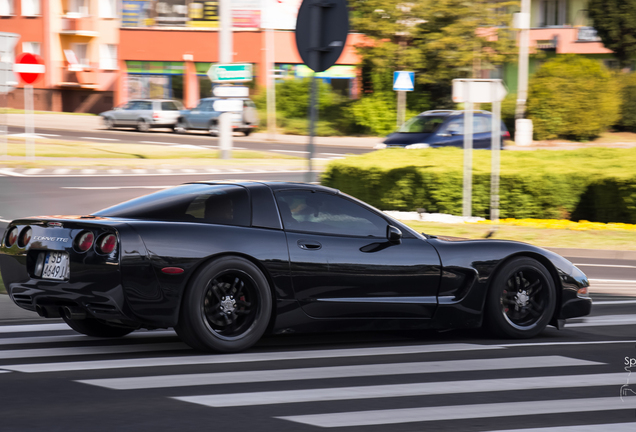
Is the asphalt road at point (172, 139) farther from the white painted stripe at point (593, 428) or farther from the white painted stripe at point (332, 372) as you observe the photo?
the white painted stripe at point (593, 428)

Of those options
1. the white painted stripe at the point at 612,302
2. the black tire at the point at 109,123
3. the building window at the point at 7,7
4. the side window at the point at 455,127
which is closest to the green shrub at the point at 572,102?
the side window at the point at 455,127

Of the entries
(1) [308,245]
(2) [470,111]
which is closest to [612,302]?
(1) [308,245]

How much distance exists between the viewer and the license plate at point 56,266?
630 centimetres

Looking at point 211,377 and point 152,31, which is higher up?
point 152,31

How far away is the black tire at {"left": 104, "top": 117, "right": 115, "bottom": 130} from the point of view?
46234 millimetres

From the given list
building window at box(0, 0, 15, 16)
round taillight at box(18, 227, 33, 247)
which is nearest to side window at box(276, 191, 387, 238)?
round taillight at box(18, 227, 33, 247)

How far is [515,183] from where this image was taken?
17328mm

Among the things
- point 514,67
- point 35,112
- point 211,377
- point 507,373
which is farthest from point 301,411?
point 514,67

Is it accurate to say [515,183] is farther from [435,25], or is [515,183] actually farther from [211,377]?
[435,25]

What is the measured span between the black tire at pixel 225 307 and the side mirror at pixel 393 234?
1.01m

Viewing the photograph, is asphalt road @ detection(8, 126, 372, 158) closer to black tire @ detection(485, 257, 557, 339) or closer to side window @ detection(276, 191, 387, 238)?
black tire @ detection(485, 257, 557, 339)

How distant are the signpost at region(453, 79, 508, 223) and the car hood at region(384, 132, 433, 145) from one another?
849cm

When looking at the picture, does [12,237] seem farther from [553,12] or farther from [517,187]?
[553,12]

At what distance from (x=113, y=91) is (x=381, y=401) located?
5375cm
